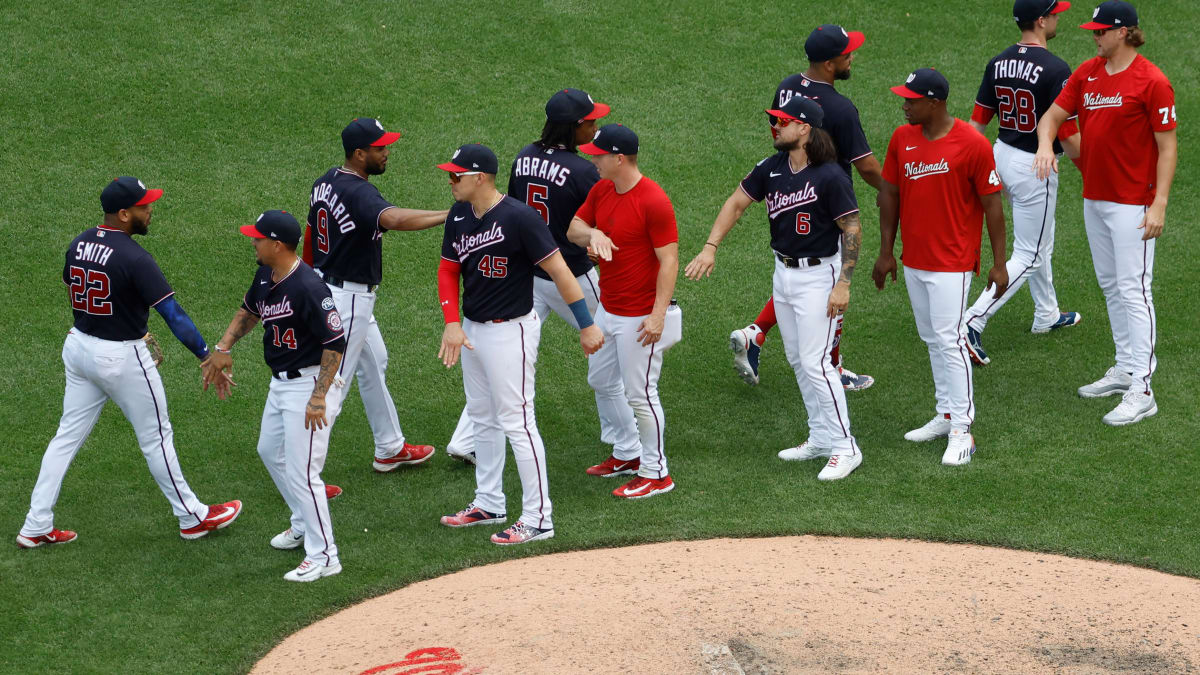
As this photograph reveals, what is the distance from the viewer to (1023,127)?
8305 mm

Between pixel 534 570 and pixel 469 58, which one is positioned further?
pixel 469 58

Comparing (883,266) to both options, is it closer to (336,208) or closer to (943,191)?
(943,191)

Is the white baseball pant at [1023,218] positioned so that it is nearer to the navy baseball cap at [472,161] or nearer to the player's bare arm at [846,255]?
the player's bare arm at [846,255]

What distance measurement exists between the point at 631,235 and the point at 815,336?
3.93 ft

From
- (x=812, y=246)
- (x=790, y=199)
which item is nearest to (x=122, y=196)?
(x=790, y=199)

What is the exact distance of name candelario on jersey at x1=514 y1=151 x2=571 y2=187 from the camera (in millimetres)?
6867

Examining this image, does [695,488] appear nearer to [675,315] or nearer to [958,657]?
[675,315]

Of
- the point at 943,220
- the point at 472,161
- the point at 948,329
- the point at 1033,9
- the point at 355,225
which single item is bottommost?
the point at 948,329

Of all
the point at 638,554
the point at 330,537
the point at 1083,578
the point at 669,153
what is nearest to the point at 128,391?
the point at 330,537

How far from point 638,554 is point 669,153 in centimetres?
578

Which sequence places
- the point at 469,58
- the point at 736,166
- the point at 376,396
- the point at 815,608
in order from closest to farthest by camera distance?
the point at 815,608, the point at 376,396, the point at 736,166, the point at 469,58

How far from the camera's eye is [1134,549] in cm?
603

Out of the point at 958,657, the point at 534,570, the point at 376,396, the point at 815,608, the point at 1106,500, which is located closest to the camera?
the point at 958,657

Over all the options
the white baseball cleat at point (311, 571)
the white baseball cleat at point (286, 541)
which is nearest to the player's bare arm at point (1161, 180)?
the white baseball cleat at point (311, 571)
